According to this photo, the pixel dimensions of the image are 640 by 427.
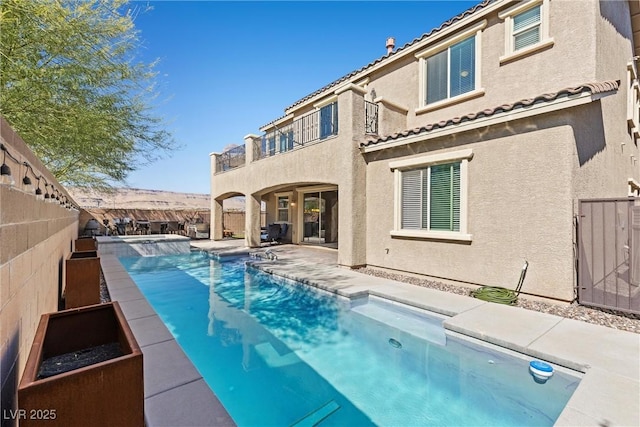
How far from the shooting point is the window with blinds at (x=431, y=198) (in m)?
8.86

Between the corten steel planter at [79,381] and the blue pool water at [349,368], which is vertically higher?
the corten steel planter at [79,381]

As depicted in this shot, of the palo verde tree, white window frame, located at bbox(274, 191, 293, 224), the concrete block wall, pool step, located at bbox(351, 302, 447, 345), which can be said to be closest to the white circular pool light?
pool step, located at bbox(351, 302, 447, 345)

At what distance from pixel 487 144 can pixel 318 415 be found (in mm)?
7614

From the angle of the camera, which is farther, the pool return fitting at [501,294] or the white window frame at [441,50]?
the white window frame at [441,50]

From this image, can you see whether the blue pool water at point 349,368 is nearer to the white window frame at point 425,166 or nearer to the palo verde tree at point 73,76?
the white window frame at point 425,166

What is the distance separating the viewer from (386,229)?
10.8 m

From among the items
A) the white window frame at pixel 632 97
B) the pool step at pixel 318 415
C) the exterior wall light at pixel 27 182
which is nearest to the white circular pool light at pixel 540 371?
the pool step at pixel 318 415

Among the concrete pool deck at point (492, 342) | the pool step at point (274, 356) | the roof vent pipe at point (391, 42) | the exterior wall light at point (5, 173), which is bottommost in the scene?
the pool step at point (274, 356)

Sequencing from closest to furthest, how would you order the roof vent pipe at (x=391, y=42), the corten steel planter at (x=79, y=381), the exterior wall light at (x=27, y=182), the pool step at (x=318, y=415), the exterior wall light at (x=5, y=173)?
1. the corten steel planter at (x=79, y=381)
2. the exterior wall light at (x=5, y=173)
3. the exterior wall light at (x=27, y=182)
4. the pool step at (x=318, y=415)
5. the roof vent pipe at (x=391, y=42)

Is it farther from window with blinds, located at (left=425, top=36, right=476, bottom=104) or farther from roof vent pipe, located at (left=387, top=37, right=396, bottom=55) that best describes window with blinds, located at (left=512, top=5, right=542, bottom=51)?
roof vent pipe, located at (left=387, top=37, right=396, bottom=55)

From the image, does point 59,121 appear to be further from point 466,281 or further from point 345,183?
point 466,281

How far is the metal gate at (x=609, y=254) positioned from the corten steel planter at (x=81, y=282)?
1019 cm

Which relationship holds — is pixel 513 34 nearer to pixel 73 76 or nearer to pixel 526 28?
pixel 526 28

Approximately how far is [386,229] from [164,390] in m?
8.63
